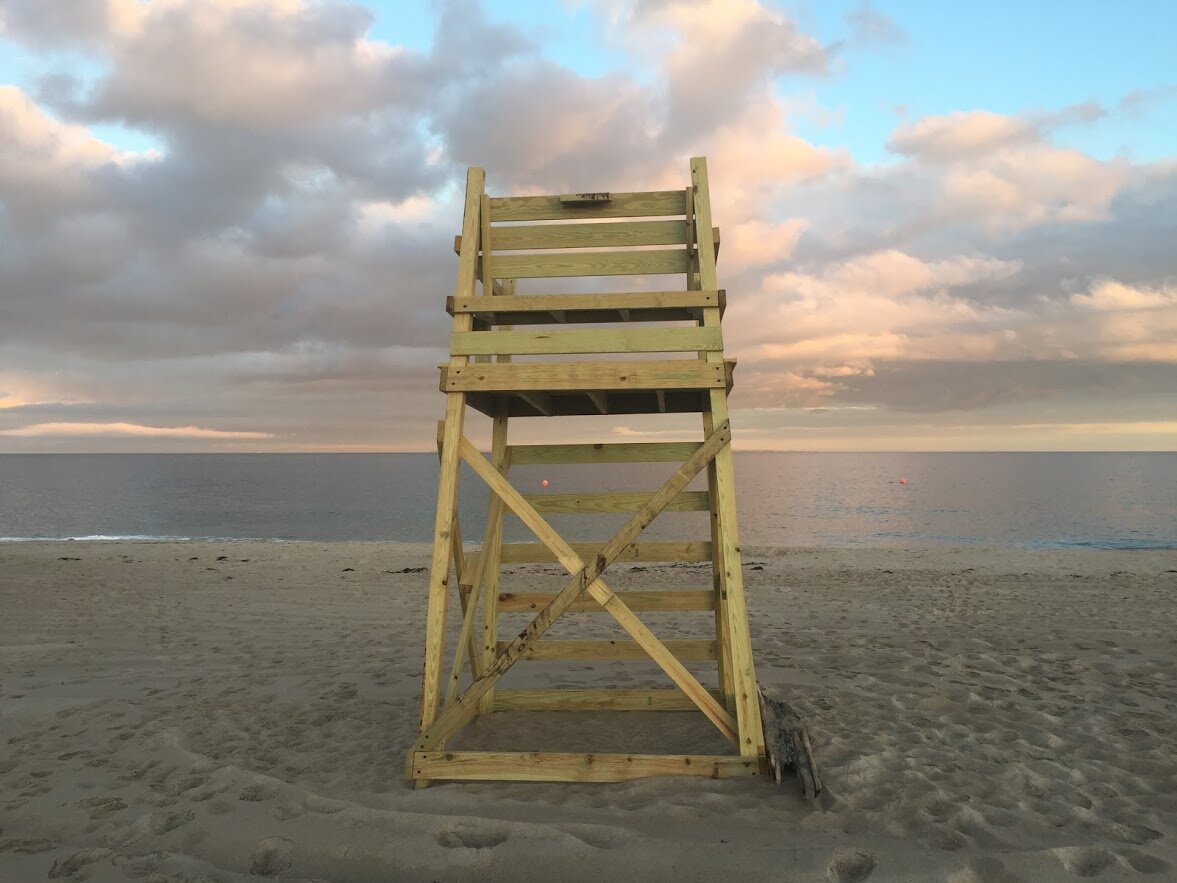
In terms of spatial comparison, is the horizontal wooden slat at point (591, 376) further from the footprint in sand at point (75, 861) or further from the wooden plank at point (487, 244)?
the footprint in sand at point (75, 861)

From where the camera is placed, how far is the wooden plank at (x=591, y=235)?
5234 millimetres

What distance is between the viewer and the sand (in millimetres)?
3547

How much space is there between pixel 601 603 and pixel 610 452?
140 cm

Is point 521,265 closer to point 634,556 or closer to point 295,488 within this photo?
point 634,556

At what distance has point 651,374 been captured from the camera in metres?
4.67

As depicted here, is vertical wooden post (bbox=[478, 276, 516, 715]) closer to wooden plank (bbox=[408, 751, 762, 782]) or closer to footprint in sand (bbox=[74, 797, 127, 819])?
wooden plank (bbox=[408, 751, 762, 782])

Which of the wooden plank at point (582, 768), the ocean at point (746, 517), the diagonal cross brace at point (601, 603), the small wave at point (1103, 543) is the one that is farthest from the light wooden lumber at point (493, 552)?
the small wave at point (1103, 543)

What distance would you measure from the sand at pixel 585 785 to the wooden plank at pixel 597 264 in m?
3.42

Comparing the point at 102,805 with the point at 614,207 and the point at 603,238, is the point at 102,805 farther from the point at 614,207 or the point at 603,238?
the point at 614,207

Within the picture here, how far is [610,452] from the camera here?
562 cm

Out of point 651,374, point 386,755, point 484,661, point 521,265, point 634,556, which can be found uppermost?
point 521,265

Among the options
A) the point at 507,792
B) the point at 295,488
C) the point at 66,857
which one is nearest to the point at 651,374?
the point at 507,792

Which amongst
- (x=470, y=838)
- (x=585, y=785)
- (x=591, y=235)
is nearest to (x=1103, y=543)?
(x=591, y=235)

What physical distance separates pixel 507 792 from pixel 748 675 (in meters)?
1.59
